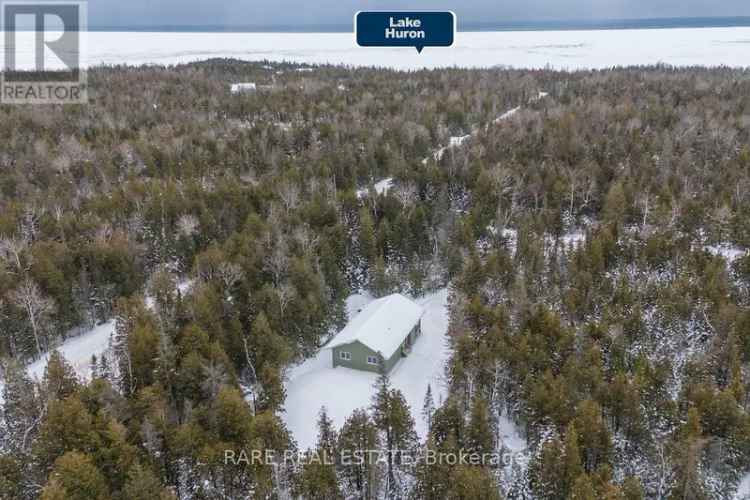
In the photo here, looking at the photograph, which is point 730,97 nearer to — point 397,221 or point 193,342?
point 397,221

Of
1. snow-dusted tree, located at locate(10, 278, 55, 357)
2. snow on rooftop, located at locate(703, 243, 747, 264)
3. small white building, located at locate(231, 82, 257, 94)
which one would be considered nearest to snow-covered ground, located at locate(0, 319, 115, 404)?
snow-dusted tree, located at locate(10, 278, 55, 357)

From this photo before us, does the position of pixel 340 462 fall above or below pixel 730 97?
below

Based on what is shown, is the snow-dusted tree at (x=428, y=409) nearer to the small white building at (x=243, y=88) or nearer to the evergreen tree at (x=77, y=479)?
the evergreen tree at (x=77, y=479)

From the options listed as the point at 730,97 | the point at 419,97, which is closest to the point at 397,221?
the point at 419,97

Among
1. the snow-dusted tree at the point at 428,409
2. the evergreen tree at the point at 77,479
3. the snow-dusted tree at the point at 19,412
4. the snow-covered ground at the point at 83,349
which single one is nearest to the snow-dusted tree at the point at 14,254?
the snow-covered ground at the point at 83,349

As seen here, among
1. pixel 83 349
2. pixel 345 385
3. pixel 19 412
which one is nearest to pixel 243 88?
pixel 83 349

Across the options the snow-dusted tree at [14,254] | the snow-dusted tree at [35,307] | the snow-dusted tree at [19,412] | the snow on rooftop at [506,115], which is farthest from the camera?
the snow on rooftop at [506,115]

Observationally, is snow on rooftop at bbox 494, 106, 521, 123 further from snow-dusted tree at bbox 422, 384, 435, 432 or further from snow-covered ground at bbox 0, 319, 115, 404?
snow-covered ground at bbox 0, 319, 115, 404
